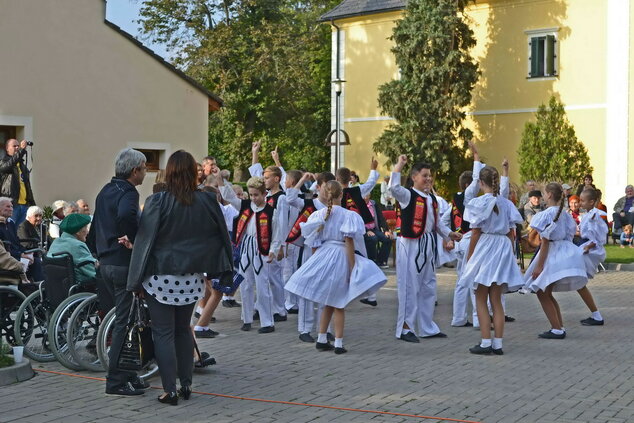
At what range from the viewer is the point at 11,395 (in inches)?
313

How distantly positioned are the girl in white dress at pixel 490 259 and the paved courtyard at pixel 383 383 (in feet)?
1.12

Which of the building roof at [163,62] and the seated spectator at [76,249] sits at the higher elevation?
the building roof at [163,62]

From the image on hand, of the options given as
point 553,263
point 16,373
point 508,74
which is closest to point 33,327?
point 16,373

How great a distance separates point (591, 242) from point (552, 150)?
841 inches

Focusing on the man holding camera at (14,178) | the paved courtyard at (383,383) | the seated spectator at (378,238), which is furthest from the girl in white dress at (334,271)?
the seated spectator at (378,238)

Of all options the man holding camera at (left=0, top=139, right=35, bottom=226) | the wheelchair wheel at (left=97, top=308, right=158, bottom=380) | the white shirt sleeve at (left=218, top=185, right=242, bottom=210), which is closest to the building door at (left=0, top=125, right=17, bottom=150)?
the man holding camera at (left=0, top=139, right=35, bottom=226)

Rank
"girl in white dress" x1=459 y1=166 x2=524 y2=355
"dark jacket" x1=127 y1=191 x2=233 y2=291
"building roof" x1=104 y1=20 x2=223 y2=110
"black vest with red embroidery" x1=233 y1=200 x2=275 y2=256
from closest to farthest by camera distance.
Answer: "dark jacket" x1=127 y1=191 x2=233 y2=291, "girl in white dress" x1=459 y1=166 x2=524 y2=355, "black vest with red embroidery" x1=233 y1=200 x2=275 y2=256, "building roof" x1=104 y1=20 x2=223 y2=110

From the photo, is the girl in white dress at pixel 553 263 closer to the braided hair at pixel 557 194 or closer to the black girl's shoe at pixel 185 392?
the braided hair at pixel 557 194

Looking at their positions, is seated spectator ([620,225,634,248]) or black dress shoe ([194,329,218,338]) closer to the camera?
black dress shoe ([194,329,218,338])

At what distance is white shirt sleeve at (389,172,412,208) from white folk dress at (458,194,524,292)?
877 mm

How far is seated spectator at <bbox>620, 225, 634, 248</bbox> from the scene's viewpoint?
85.3 ft

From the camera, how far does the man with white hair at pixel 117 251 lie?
781cm

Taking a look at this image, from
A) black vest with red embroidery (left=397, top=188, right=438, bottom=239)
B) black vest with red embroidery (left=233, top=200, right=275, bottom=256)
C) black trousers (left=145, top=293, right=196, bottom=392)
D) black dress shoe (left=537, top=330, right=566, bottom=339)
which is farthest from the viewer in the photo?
black vest with red embroidery (left=233, top=200, right=275, bottom=256)

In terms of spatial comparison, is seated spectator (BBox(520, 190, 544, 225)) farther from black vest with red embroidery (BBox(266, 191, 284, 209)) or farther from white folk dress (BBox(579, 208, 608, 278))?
black vest with red embroidery (BBox(266, 191, 284, 209))
